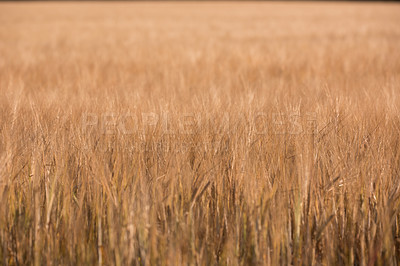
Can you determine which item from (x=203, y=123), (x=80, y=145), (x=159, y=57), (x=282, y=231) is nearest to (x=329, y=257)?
(x=282, y=231)

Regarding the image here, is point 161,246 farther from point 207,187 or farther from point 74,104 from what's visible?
point 74,104

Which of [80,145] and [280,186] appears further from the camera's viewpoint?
[80,145]

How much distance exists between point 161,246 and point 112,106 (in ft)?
2.49

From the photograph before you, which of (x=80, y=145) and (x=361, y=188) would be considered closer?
(x=361, y=188)

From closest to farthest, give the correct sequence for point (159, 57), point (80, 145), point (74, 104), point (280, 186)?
point (280, 186), point (80, 145), point (74, 104), point (159, 57)

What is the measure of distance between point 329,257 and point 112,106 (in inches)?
39.2

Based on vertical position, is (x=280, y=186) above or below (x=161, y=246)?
above

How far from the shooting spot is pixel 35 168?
1.11m

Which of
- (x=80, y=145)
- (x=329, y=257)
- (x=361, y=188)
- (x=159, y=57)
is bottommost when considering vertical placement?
(x=329, y=257)

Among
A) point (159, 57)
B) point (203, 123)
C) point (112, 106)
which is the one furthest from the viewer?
point (159, 57)

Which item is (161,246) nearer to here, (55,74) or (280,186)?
(280,186)

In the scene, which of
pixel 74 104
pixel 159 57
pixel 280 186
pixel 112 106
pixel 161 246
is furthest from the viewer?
pixel 159 57

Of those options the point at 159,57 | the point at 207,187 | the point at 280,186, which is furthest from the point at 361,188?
the point at 159,57

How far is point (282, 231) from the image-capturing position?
0.96m
